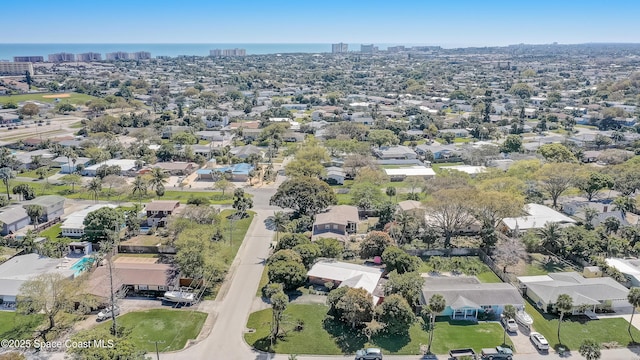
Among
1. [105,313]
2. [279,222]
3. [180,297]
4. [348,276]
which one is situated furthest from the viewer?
[279,222]

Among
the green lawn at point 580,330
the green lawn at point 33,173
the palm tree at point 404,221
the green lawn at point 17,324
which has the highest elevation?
the palm tree at point 404,221

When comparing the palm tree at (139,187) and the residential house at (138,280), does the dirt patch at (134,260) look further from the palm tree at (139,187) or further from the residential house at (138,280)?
the palm tree at (139,187)

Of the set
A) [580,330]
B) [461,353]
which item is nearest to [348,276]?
[461,353]

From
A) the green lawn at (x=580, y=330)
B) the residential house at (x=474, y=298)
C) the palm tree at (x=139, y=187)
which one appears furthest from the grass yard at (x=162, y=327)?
the palm tree at (x=139, y=187)

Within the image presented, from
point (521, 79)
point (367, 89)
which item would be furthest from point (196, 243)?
point (521, 79)

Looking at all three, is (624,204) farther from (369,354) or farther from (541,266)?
(369,354)

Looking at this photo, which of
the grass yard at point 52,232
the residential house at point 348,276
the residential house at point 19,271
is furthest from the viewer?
the grass yard at point 52,232

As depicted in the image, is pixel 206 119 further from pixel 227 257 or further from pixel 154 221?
pixel 227 257
